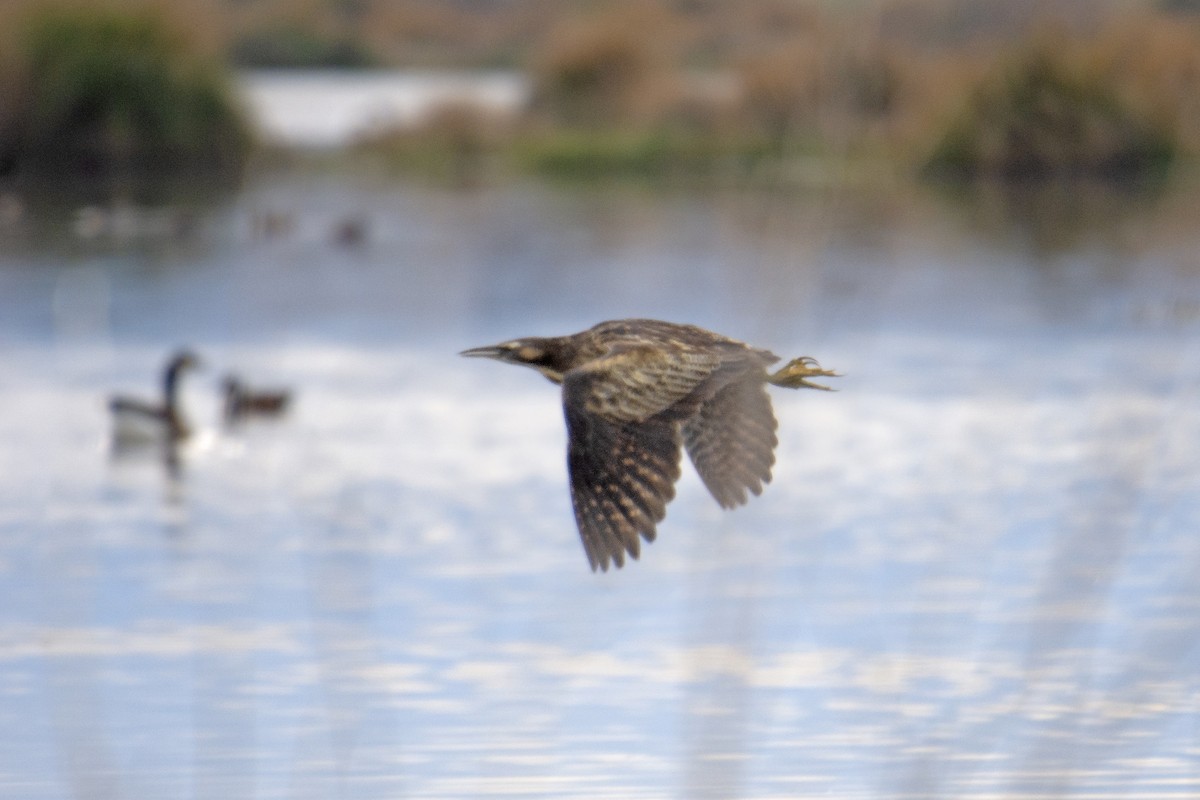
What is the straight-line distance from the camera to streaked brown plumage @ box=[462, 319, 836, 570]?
527 cm

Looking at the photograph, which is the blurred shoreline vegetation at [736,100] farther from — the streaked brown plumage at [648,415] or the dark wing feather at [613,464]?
the dark wing feather at [613,464]

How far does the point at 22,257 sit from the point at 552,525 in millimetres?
10700

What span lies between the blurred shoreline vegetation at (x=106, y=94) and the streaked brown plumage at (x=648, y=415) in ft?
67.3

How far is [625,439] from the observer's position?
213 inches

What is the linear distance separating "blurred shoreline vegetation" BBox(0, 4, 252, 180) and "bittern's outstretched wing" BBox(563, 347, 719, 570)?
21.0 meters

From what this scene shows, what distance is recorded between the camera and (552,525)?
8.88 metres

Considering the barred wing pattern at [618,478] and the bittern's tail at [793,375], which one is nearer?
the barred wing pattern at [618,478]

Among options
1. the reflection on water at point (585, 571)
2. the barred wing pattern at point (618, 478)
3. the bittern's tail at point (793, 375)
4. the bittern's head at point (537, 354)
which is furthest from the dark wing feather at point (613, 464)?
the bittern's tail at point (793, 375)

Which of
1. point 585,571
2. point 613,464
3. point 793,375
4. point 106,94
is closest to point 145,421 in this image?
point 585,571

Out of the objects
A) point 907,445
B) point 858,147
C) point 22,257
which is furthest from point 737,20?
point 907,445

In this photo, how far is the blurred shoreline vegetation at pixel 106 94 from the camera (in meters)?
25.7

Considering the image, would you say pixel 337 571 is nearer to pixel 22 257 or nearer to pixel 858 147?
pixel 22 257

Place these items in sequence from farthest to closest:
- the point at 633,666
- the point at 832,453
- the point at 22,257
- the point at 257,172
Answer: the point at 257,172 < the point at 22,257 < the point at 832,453 < the point at 633,666

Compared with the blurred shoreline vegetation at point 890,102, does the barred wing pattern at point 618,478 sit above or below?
below
